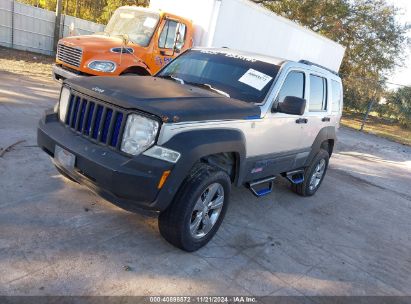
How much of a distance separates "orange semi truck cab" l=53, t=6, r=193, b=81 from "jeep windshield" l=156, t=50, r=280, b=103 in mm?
3571

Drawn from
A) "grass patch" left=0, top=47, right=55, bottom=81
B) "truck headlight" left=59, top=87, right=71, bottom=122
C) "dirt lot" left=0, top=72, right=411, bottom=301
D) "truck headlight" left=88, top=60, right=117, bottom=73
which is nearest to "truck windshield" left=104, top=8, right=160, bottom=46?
"truck headlight" left=88, top=60, right=117, bottom=73

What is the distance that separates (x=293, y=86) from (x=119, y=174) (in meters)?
2.73

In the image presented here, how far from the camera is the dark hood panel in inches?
129

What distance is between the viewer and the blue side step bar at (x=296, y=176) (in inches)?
218

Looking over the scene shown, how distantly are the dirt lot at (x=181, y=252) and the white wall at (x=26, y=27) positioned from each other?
11.6 m

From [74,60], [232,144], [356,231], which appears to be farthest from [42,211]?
[74,60]

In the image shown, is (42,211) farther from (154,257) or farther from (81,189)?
(154,257)

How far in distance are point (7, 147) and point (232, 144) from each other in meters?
3.38

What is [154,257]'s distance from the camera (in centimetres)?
352

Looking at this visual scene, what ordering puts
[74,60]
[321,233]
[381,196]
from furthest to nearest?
1. [74,60]
2. [381,196]
3. [321,233]

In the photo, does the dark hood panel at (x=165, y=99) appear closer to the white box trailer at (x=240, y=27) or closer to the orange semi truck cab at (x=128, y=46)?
the orange semi truck cab at (x=128, y=46)

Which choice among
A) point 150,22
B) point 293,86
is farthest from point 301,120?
point 150,22

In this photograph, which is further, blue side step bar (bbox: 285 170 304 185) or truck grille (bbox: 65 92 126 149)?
blue side step bar (bbox: 285 170 304 185)

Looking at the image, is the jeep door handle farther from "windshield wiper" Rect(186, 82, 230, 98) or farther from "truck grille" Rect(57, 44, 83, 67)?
"truck grille" Rect(57, 44, 83, 67)
